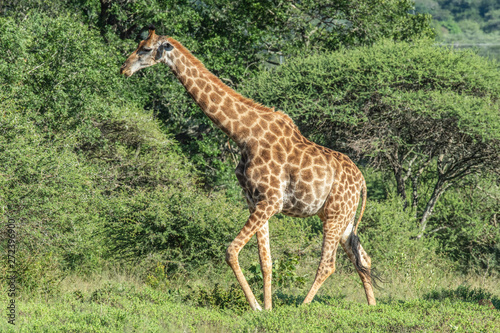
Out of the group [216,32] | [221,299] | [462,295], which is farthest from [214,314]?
[216,32]

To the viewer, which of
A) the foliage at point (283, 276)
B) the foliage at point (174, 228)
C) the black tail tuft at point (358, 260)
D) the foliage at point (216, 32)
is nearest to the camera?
the black tail tuft at point (358, 260)

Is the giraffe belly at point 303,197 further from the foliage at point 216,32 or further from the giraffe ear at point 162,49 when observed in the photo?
the foliage at point 216,32

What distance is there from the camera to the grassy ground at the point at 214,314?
277 inches

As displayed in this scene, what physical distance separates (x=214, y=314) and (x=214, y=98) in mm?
2956

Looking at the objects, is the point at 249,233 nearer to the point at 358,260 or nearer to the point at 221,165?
the point at 358,260

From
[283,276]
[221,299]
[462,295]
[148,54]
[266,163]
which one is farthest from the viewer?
[283,276]

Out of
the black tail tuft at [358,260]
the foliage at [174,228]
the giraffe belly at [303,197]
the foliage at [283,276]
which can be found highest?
the giraffe belly at [303,197]

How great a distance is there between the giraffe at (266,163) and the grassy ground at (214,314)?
65 cm

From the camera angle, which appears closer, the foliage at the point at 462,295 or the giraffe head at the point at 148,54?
the giraffe head at the point at 148,54

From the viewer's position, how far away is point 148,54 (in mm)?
8070

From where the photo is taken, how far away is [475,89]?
680 inches

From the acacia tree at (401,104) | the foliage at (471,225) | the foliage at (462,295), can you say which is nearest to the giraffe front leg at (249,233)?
the foliage at (462,295)

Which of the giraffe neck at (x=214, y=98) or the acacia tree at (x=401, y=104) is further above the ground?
the giraffe neck at (x=214, y=98)

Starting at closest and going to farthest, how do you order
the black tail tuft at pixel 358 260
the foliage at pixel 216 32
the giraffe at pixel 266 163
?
1. the giraffe at pixel 266 163
2. the black tail tuft at pixel 358 260
3. the foliage at pixel 216 32
